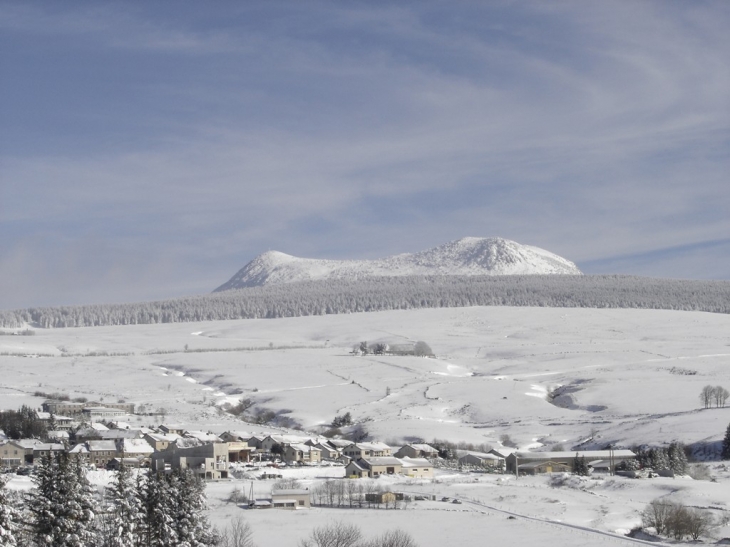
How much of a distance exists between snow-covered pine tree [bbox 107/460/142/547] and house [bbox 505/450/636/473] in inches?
1705

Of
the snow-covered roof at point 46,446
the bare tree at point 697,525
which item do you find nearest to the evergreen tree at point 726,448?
the bare tree at point 697,525

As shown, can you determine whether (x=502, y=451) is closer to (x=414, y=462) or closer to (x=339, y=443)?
(x=414, y=462)

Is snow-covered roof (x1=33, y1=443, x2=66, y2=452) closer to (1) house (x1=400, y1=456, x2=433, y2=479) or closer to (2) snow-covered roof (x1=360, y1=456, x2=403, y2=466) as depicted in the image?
(2) snow-covered roof (x1=360, y1=456, x2=403, y2=466)

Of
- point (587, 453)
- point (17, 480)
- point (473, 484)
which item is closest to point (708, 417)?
point (587, 453)

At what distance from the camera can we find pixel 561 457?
7138cm

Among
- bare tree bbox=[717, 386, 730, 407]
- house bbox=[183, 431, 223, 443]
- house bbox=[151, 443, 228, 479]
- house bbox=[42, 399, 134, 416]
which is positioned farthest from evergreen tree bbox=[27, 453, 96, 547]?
bare tree bbox=[717, 386, 730, 407]

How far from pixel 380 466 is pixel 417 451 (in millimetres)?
10032

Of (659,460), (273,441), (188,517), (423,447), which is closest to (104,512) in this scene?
(188,517)

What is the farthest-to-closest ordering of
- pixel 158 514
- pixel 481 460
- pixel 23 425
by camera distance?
pixel 23 425, pixel 481 460, pixel 158 514

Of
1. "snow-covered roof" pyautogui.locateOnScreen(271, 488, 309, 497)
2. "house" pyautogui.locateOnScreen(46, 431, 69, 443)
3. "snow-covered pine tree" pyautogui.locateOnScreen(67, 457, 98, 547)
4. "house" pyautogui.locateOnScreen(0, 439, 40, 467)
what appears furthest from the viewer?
"house" pyautogui.locateOnScreen(46, 431, 69, 443)

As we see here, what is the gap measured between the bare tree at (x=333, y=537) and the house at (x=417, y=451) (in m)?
32.7

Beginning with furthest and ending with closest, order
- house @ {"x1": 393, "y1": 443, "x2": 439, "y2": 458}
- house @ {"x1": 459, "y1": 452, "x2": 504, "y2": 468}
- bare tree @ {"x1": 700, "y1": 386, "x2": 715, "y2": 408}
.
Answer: bare tree @ {"x1": 700, "y1": 386, "x2": 715, "y2": 408}, house @ {"x1": 393, "y1": 443, "x2": 439, "y2": 458}, house @ {"x1": 459, "y1": 452, "x2": 504, "y2": 468}

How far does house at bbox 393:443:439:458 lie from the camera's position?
75250 mm

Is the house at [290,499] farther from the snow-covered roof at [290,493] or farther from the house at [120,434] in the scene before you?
the house at [120,434]
